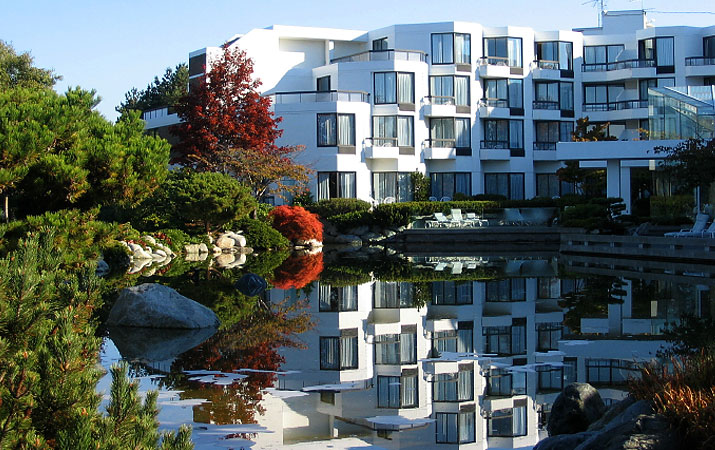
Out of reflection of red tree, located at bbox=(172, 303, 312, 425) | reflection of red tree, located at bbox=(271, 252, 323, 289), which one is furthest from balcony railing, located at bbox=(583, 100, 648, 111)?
reflection of red tree, located at bbox=(172, 303, 312, 425)

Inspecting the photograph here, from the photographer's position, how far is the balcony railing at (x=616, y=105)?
55.8 metres

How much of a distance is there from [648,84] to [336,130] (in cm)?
2204

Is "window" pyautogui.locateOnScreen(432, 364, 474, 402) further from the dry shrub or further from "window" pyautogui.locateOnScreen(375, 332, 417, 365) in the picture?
the dry shrub

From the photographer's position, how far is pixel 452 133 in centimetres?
5144

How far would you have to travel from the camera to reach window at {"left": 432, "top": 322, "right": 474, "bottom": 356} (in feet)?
42.8

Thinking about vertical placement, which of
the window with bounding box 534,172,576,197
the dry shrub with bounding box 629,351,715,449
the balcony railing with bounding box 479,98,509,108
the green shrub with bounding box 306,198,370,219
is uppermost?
the balcony railing with bounding box 479,98,509,108

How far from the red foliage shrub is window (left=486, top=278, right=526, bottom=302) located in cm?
1702

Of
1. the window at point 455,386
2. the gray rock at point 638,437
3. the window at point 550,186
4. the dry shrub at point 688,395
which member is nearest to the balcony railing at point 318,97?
the window at point 550,186

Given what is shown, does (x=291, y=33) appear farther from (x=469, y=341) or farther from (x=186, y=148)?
(x=469, y=341)

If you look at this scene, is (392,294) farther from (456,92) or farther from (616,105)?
(616,105)

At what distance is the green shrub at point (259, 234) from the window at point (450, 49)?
18.6m

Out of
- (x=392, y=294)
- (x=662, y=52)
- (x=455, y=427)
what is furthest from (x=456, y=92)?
(x=455, y=427)

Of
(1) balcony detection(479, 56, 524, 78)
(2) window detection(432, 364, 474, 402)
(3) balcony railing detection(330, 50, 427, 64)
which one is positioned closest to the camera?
(2) window detection(432, 364, 474, 402)

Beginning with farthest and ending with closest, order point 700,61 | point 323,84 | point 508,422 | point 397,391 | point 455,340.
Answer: point 700,61 < point 323,84 < point 455,340 < point 397,391 < point 508,422
